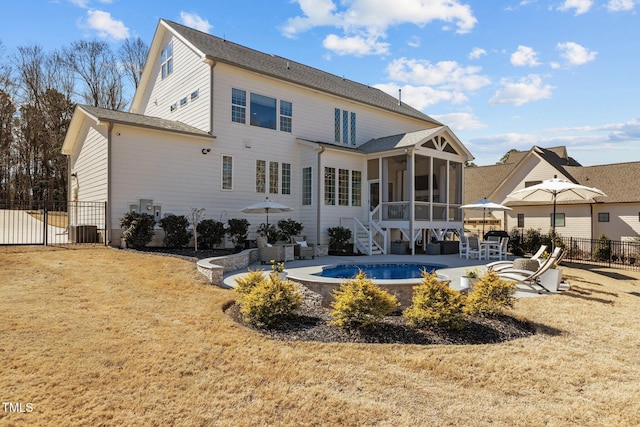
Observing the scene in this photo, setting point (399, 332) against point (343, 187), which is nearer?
point (399, 332)

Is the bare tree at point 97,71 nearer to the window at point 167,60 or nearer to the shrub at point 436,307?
the window at point 167,60

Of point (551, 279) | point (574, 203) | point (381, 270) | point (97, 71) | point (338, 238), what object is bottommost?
point (381, 270)

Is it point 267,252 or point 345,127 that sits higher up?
point 345,127

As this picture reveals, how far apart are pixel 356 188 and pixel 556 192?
8.34 metres

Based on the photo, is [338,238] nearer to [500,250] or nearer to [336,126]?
[336,126]

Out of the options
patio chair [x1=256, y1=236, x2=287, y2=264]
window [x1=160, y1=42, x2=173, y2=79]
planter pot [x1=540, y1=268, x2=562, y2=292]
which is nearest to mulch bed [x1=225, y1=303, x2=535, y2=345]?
planter pot [x1=540, y1=268, x2=562, y2=292]

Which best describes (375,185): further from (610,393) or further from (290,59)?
(610,393)

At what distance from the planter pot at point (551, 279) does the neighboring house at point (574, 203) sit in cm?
1417

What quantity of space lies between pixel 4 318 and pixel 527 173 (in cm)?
3067

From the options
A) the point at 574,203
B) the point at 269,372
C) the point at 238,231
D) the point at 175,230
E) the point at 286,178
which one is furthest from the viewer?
the point at 574,203

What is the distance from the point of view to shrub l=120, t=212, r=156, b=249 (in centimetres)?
1308

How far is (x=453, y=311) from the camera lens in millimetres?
6441

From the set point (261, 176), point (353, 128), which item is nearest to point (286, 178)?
point (261, 176)

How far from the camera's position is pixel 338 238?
1736cm
